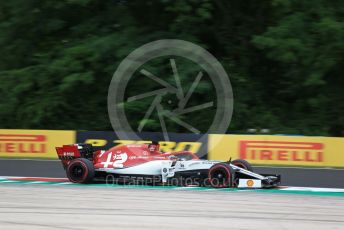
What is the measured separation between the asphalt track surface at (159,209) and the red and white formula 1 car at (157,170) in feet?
2.07

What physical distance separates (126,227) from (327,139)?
11.6m

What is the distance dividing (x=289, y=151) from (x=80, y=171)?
7.67 metres

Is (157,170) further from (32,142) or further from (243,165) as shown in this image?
(32,142)

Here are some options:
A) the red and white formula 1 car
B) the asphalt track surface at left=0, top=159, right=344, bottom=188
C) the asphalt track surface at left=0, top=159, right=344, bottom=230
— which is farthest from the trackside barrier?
the asphalt track surface at left=0, top=159, right=344, bottom=230

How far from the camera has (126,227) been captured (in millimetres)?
8461

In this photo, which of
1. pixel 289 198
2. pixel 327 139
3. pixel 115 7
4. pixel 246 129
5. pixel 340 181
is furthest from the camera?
pixel 115 7

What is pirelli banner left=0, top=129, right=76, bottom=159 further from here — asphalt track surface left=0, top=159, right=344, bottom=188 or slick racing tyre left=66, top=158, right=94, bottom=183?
slick racing tyre left=66, top=158, right=94, bottom=183

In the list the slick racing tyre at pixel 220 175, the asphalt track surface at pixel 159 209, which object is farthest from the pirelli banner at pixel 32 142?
the slick racing tyre at pixel 220 175

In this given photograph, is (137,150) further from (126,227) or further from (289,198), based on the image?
(126,227)

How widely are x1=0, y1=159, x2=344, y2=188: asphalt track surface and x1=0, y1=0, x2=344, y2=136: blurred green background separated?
23.8ft

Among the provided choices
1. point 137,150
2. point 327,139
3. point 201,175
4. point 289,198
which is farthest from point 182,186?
point 327,139

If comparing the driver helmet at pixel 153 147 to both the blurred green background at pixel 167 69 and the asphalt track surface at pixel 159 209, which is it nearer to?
the asphalt track surface at pixel 159 209

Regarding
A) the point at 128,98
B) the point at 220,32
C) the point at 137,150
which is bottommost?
the point at 137,150

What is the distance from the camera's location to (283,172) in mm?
16875
